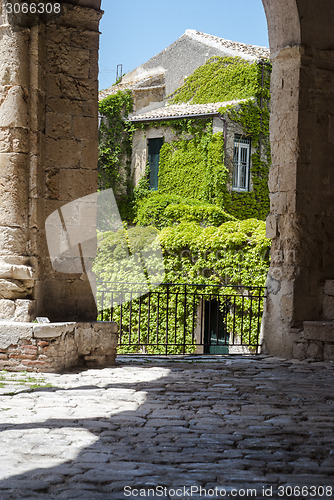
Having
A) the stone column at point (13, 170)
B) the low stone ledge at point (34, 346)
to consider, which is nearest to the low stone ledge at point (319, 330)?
the low stone ledge at point (34, 346)

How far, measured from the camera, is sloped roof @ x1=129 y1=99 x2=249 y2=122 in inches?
829

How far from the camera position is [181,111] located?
2159 cm

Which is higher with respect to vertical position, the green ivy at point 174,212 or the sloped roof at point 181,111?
the sloped roof at point 181,111

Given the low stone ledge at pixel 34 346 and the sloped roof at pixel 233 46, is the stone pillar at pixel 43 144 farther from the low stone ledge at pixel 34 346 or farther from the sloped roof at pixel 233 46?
the sloped roof at pixel 233 46

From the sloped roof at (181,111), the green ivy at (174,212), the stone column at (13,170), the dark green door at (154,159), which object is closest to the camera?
the stone column at (13,170)

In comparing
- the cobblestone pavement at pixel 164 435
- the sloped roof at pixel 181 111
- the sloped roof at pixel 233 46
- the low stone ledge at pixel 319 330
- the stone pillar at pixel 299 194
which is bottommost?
the cobblestone pavement at pixel 164 435

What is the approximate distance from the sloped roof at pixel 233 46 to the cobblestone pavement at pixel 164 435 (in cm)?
1758

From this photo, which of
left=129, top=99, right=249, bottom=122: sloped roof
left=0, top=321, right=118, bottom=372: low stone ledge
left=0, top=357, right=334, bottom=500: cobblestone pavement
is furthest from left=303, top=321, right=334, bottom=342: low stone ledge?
left=129, top=99, right=249, bottom=122: sloped roof

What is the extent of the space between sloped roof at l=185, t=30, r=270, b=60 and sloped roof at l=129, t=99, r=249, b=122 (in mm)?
1788

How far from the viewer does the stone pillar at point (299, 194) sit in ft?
26.7

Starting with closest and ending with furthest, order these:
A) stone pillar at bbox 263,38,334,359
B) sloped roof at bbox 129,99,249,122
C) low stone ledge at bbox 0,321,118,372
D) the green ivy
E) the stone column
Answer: low stone ledge at bbox 0,321,118,372, the stone column, stone pillar at bbox 263,38,334,359, the green ivy, sloped roof at bbox 129,99,249,122

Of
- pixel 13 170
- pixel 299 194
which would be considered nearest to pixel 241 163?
pixel 299 194

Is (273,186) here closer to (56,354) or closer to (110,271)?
(56,354)

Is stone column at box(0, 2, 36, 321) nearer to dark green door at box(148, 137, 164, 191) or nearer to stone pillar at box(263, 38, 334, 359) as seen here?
stone pillar at box(263, 38, 334, 359)
